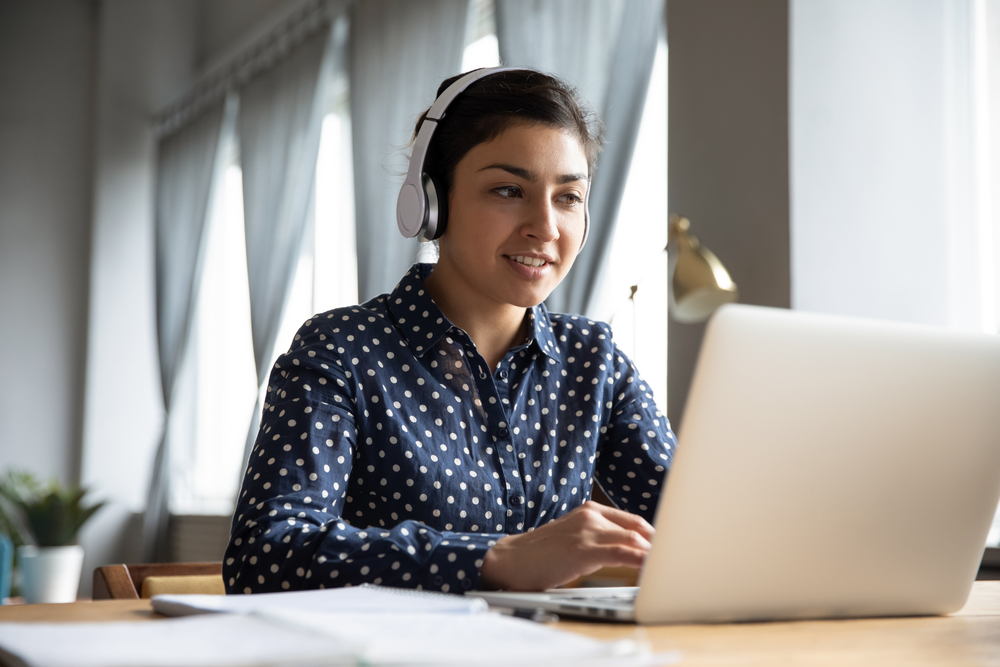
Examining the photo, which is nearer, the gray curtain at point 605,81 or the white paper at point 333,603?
the white paper at point 333,603

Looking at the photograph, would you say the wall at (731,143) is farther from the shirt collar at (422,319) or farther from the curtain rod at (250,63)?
the curtain rod at (250,63)

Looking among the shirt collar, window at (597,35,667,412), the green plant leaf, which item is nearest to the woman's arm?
the shirt collar

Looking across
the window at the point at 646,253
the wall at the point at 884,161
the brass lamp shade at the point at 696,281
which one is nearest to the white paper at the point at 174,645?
the brass lamp shade at the point at 696,281

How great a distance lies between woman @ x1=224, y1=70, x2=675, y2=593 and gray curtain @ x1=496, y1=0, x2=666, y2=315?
111cm

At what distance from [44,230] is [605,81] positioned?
Answer: 4.14 metres

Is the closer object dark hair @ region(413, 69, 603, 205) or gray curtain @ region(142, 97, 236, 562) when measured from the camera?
dark hair @ region(413, 69, 603, 205)

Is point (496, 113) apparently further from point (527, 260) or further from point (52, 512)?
point (52, 512)

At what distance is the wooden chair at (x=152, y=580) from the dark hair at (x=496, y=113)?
672 mm

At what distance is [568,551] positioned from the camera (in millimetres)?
795

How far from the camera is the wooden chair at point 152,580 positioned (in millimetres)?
1261

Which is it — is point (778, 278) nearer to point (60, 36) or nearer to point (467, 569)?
point (467, 569)

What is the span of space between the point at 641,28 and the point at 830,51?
63 cm

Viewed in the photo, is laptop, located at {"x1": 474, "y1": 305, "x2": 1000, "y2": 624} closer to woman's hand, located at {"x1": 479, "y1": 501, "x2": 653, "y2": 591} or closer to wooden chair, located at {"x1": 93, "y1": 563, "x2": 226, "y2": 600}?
woman's hand, located at {"x1": 479, "y1": 501, "x2": 653, "y2": 591}

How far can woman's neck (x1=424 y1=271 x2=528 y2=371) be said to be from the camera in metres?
1.43
